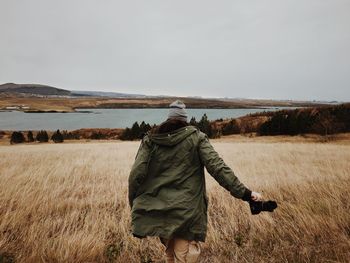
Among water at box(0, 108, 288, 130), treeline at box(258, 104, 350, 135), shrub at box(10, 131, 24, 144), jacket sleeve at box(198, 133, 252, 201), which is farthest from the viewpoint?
water at box(0, 108, 288, 130)

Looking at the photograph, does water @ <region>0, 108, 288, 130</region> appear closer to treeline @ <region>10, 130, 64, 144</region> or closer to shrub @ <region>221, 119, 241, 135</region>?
treeline @ <region>10, 130, 64, 144</region>

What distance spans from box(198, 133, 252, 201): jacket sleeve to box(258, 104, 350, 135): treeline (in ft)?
125

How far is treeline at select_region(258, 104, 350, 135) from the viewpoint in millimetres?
38469

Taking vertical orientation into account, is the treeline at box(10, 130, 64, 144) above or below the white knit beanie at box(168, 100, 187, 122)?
below

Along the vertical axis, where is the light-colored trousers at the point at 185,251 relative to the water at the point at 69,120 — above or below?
above

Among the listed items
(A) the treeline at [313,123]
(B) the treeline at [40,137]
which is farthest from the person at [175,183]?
(B) the treeline at [40,137]

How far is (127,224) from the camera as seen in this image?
5.03 meters

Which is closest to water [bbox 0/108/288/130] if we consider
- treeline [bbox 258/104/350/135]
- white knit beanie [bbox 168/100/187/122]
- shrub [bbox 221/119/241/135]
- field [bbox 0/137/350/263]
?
shrub [bbox 221/119/241/135]

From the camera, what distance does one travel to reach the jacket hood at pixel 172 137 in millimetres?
2994

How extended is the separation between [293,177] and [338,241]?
3791 mm

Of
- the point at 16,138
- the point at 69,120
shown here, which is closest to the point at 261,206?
the point at 16,138

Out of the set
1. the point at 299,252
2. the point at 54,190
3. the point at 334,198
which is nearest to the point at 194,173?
the point at 299,252

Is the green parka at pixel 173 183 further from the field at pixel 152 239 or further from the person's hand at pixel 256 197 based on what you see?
the field at pixel 152 239

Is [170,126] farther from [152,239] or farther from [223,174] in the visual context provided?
[152,239]
